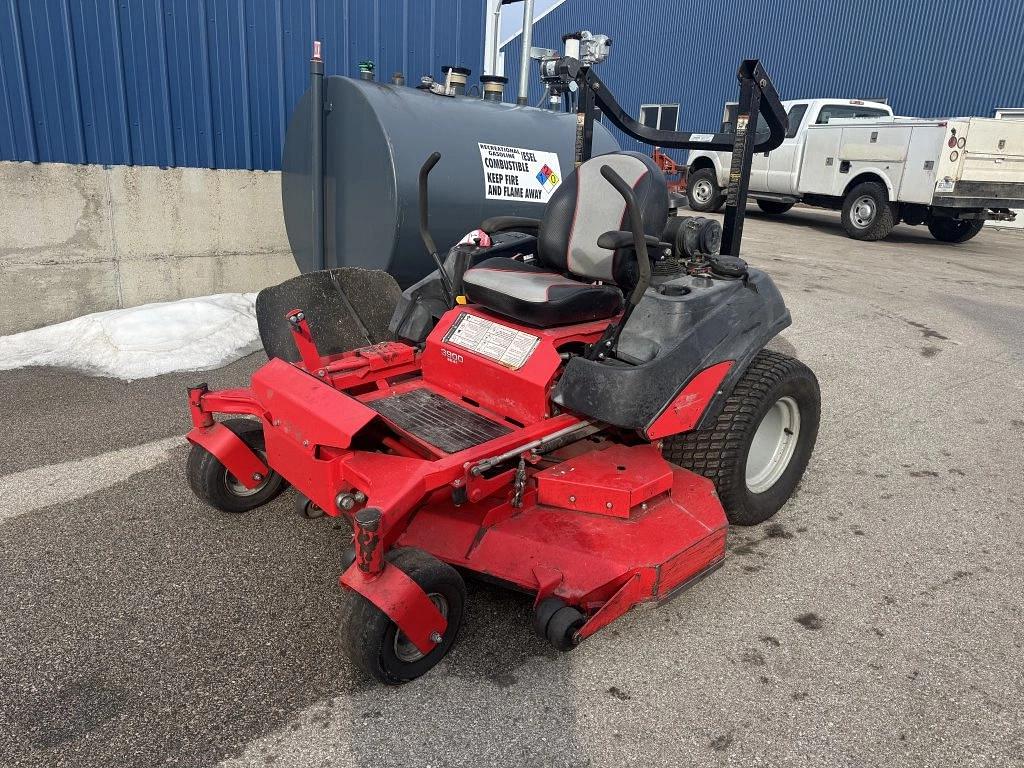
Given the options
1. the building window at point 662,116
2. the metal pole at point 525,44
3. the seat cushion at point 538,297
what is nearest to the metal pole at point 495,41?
the metal pole at point 525,44

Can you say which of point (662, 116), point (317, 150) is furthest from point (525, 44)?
point (662, 116)

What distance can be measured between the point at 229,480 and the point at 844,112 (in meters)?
12.4

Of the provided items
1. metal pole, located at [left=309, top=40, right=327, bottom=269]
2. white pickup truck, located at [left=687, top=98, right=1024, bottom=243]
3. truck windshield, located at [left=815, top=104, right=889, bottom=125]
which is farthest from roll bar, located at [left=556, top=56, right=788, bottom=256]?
truck windshield, located at [left=815, top=104, right=889, bottom=125]

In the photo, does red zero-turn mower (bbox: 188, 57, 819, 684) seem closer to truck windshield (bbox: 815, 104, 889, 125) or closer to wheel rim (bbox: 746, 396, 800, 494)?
wheel rim (bbox: 746, 396, 800, 494)

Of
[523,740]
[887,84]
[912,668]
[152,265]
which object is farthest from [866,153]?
[523,740]

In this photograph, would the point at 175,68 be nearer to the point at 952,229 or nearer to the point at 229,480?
the point at 229,480

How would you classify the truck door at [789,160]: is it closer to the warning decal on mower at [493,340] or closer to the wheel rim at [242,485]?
the warning decal on mower at [493,340]

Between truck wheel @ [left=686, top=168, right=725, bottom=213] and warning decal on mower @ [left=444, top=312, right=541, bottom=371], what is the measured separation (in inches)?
465

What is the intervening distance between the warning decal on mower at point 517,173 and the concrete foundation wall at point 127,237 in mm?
1984

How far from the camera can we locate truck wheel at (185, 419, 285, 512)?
3104 millimetres

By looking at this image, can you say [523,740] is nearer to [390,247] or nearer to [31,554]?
[31,554]

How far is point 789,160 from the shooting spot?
12711mm

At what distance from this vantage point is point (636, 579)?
2430mm

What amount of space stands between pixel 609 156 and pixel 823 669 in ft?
7.71
